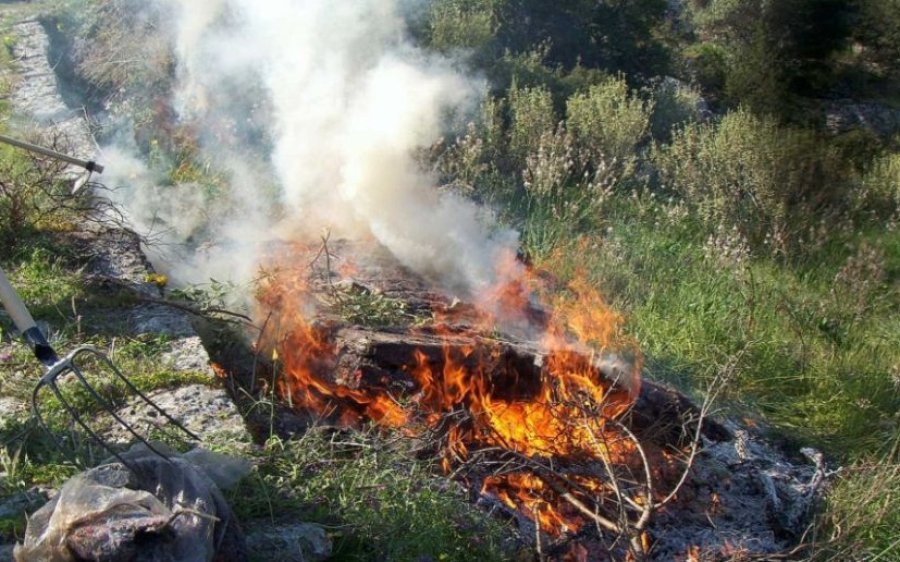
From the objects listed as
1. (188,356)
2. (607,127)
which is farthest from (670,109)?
(188,356)

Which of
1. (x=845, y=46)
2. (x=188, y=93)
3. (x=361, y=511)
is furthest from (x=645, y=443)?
(x=845, y=46)

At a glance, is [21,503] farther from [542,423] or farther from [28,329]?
[542,423]

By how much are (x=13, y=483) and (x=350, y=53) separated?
479 centimetres

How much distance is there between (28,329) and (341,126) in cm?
385

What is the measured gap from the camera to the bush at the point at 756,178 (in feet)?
26.9

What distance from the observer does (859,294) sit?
650 cm

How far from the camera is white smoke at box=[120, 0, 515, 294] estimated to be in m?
5.91

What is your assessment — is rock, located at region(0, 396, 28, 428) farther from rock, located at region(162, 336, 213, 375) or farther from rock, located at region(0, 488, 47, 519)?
rock, located at region(162, 336, 213, 375)

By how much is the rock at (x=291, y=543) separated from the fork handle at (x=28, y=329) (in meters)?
0.94

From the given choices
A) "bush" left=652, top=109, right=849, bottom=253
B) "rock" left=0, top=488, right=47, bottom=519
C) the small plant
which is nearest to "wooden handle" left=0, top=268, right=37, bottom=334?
"rock" left=0, top=488, right=47, bottom=519

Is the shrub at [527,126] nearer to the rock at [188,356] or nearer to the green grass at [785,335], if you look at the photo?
the green grass at [785,335]

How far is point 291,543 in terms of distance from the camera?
2.99m

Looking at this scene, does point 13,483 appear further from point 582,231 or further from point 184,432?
point 582,231

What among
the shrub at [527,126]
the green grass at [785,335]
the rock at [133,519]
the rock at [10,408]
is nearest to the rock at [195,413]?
the rock at [10,408]
